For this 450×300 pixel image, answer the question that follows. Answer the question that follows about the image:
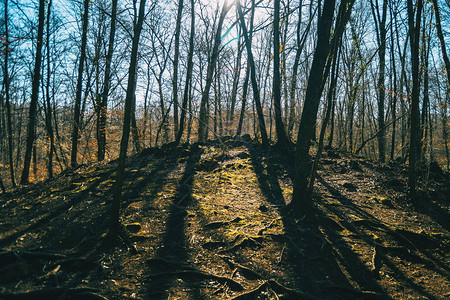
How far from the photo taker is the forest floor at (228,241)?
290 cm

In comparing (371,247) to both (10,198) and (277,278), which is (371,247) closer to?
(277,278)

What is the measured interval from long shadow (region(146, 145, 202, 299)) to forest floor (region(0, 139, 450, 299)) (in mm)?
17

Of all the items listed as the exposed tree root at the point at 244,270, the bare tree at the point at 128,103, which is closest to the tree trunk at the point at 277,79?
the bare tree at the point at 128,103

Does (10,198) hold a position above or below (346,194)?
below

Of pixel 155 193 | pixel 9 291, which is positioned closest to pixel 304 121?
pixel 155 193

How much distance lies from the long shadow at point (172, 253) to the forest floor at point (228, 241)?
2 cm

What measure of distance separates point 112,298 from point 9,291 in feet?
4.08

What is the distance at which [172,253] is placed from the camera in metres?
3.50

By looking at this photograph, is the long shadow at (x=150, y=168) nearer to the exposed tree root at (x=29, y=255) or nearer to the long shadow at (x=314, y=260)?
the exposed tree root at (x=29, y=255)

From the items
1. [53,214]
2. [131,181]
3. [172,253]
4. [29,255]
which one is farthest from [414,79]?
[53,214]

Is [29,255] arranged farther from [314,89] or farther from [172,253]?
[314,89]

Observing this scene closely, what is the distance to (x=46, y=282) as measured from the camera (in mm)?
2904

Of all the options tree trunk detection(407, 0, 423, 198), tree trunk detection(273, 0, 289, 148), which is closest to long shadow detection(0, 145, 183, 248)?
tree trunk detection(273, 0, 289, 148)

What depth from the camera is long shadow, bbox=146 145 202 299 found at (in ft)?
9.45
